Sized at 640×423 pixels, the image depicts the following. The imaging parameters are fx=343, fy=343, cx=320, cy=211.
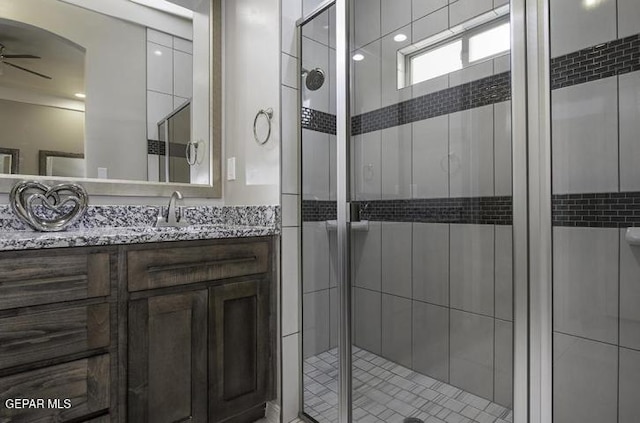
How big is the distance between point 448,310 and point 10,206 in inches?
68.6

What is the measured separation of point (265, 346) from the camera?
1490 millimetres

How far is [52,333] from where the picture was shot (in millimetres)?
991

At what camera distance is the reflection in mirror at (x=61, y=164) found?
1.46 m

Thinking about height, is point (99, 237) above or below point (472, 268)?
above

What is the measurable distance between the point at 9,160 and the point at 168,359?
1038 mm

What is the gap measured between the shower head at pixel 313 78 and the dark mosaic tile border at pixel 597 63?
2.94ft

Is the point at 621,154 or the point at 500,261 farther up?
the point at 621,154

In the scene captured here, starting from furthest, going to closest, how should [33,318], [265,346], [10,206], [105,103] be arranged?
[105,103] → [265,346] → [10,206] → [33,318]

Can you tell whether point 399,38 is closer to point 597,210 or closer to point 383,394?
point 597,210

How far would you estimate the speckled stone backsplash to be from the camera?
1.34 meters

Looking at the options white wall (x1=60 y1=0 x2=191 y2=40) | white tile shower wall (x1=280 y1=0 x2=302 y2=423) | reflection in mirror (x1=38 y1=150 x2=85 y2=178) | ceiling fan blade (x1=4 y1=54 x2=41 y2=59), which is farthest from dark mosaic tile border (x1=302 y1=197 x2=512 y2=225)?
ceiling fan blade (x1=4 y1=54 x2=41 y2=59)

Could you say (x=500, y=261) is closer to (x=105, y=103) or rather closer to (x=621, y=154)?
(x=621, y=154)

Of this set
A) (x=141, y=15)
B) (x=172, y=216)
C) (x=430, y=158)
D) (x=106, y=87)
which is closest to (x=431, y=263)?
(x=430, y=158)

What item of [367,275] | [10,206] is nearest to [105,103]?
[10,206]
